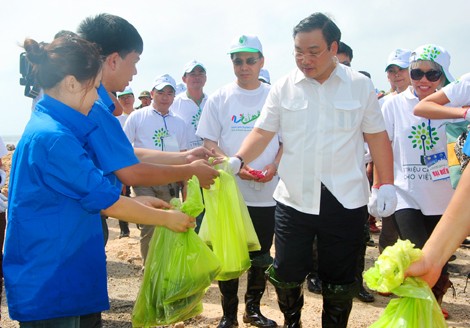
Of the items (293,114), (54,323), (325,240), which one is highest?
(293,114)

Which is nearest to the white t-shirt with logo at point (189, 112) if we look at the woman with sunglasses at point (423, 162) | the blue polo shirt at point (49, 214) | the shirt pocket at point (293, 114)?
the woman with sunglasses at point (423, 162)

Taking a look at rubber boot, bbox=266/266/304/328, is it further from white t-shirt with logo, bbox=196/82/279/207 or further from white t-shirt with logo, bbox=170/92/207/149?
white t-shirt with logo, bbox=170/92/207/149

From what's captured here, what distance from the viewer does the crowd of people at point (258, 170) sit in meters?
2.15

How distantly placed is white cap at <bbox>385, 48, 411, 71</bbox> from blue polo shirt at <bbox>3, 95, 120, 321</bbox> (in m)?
4.42

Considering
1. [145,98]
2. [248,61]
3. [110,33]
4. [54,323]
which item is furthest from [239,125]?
[145,98]

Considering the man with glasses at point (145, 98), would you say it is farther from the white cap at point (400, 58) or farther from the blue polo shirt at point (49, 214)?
the blue polo shirt at point (49, 214)

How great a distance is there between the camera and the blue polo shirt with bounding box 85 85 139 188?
2.42 m

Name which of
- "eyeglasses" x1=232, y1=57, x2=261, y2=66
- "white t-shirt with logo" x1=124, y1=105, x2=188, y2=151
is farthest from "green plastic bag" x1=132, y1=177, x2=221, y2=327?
"white t-shirt with logo" x1=124, y1=105, x2=188, y2=151

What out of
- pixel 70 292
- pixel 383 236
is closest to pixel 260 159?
pixel 383 236

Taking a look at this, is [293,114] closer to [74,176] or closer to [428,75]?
[428,75]

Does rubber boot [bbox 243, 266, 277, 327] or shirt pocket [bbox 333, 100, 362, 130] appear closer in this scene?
shirt pocket [bbox 333, 100, 362, 130]

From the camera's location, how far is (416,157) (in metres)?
3.89

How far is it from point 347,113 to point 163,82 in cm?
360

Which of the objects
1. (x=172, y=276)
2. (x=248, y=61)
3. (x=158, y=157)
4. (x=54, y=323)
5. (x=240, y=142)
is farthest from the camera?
(x=248, y=61)
